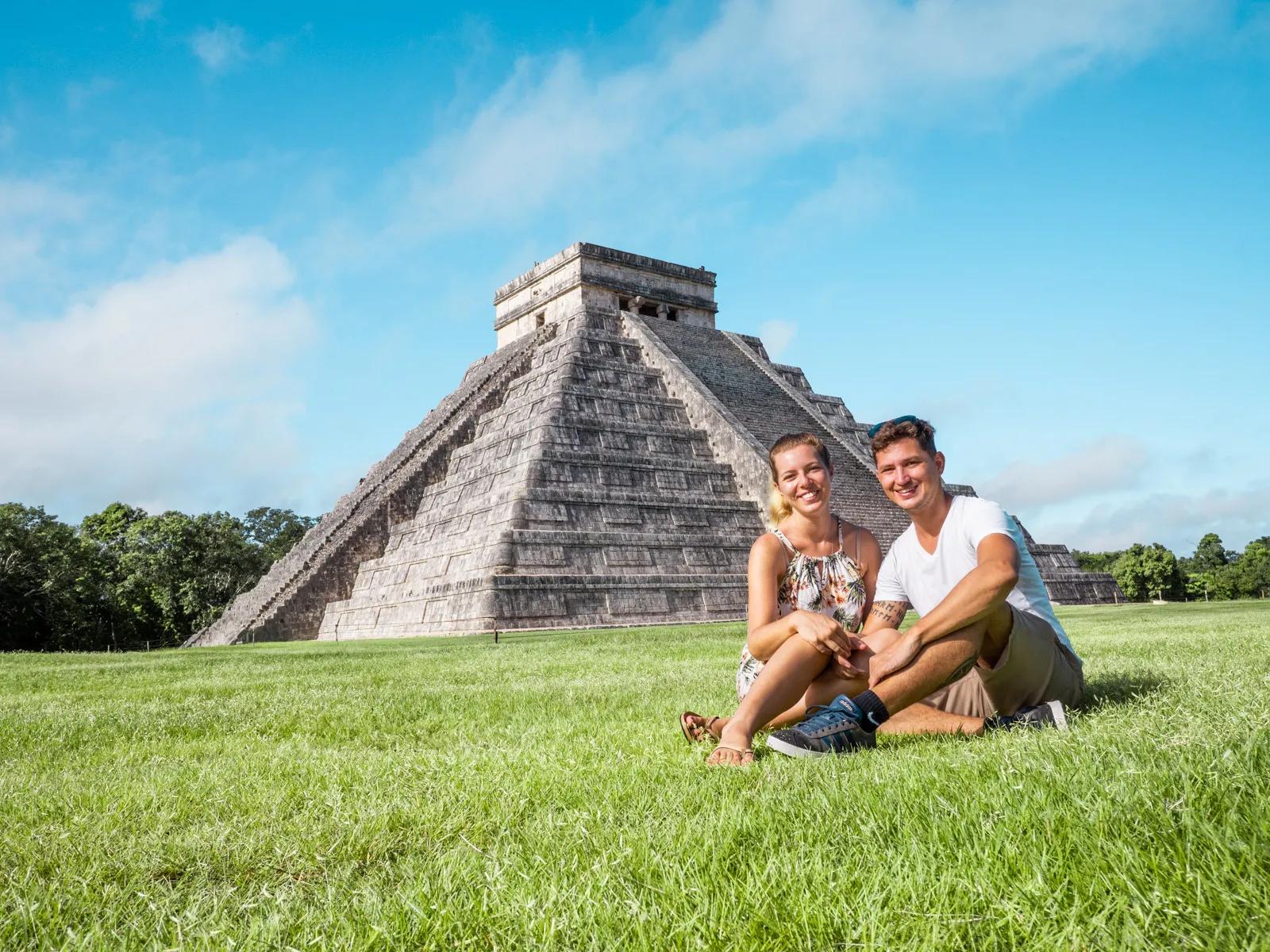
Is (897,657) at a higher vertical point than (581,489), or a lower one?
lower

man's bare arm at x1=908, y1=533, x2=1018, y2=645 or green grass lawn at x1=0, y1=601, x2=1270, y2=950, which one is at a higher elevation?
man's bare arm at x1=908, y1=533, x2=1018, y2=645

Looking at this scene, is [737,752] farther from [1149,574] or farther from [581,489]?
[1149,574]

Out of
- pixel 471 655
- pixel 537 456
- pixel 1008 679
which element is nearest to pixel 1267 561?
pixel 537 456

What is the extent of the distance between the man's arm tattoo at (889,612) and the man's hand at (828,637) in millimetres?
321

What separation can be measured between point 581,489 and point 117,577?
21539 millimetres

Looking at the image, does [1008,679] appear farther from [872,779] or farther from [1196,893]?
[1196,893]

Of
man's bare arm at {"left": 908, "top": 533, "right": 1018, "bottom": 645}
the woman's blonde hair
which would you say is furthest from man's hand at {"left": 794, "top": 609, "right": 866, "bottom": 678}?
the woman's blonde hair

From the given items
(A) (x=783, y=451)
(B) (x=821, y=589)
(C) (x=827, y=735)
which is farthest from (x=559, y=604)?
(C) (x=827, y=735)

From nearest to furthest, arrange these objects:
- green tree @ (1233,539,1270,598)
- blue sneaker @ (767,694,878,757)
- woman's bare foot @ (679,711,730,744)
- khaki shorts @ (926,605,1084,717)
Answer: blue sneaker @ (767,694,878,757)
khaki shorts @ (926,605,1084,717)
woman's bare foot @ (679,711,730,744)
green tree @ (1233,539,1270,598)

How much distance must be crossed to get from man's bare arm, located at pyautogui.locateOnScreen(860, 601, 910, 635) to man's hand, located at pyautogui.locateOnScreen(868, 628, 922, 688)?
1.24 ft

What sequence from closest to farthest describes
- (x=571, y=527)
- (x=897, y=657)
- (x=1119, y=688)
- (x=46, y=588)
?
(x=897, y=657)
(x=1119, y=688)
(x=571, y=527)
(x=46, y=588)

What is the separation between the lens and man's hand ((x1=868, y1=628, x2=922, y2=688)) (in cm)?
344

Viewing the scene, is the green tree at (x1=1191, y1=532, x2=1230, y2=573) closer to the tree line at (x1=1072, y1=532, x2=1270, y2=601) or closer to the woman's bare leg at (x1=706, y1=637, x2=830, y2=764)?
the tree line at (x1=1072, y1=532, x2=1270, y2=601)

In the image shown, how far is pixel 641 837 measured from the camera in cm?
225
